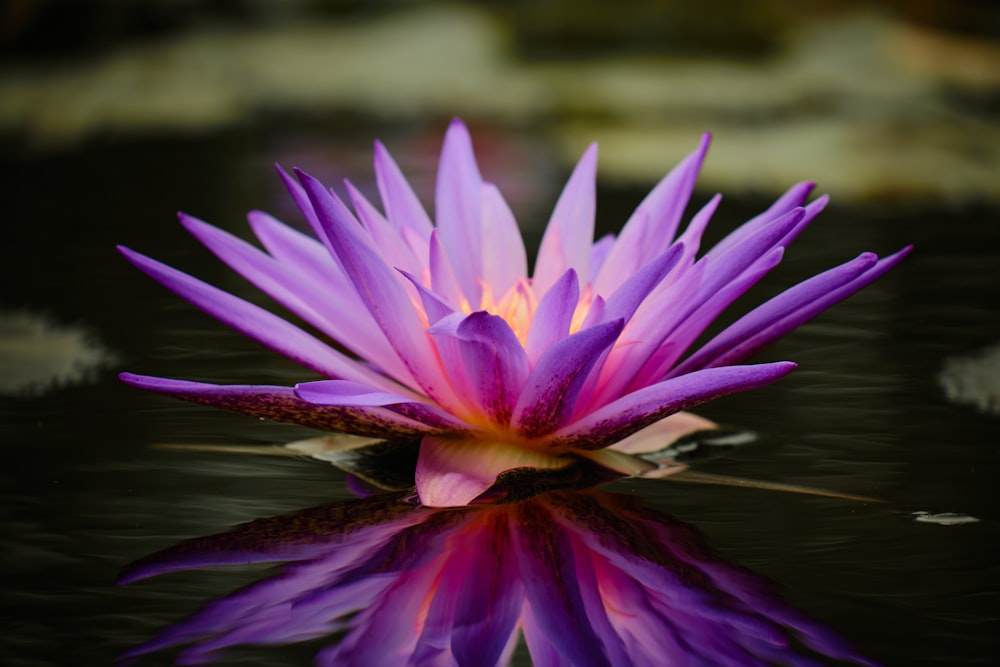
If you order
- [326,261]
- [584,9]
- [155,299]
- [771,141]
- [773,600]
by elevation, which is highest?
[584,9]

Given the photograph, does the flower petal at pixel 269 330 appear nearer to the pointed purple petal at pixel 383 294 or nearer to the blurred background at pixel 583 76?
the pointed purple petal at pixel 383 294

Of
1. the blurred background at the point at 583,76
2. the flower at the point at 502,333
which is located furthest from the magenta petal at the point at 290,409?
the blurred background at the point at 583,76

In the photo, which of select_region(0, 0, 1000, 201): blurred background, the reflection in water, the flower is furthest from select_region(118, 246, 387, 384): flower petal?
select_region(0, 0, 1000, 201): blurred background

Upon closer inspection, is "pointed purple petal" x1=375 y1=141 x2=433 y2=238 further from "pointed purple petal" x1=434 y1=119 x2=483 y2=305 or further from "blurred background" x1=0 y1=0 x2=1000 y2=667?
"blurred background" x1=0 y1=0 x2=1000 y2=667

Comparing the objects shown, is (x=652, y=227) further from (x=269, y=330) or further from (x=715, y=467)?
(x=269, y=330)

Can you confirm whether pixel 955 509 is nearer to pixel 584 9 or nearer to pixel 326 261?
pixel 326 261

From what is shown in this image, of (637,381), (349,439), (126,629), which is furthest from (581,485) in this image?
(126,629)

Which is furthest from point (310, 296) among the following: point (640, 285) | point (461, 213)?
point (640, 285)

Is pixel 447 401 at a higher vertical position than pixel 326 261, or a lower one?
lower
